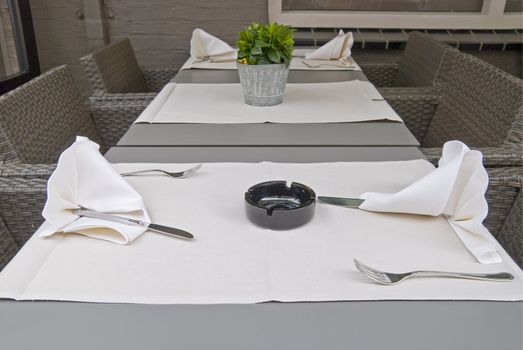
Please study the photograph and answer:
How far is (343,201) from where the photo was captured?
0.88 metres

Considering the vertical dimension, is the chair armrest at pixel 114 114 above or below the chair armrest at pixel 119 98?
below

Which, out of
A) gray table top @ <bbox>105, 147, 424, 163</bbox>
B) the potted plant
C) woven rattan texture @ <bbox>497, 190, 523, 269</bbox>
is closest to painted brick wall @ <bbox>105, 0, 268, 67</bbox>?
the potted plant

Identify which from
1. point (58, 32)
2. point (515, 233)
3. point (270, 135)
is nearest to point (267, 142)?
point (270, 135)

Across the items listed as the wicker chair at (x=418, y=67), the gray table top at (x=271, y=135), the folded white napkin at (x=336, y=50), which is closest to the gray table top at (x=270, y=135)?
the gray table top at (x=271, y=135)

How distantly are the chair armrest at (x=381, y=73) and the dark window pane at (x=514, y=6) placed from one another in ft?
3.65

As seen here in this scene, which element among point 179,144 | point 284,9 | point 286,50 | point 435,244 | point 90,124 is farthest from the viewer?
point 284,9

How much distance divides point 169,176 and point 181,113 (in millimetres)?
495

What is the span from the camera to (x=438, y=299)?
2.08 ft

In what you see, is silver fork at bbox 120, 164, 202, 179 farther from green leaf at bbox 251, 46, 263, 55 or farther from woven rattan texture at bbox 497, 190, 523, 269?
woven rattan texture at bbox 497, 190, 523, 269

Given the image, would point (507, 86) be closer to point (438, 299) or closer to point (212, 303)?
point (438, 299)

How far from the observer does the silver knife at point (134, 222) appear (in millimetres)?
768

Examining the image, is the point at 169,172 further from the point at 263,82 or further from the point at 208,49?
the point at 208,49

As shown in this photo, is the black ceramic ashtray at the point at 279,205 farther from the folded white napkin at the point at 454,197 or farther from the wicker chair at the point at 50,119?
the wicker chair at the point at 50,119

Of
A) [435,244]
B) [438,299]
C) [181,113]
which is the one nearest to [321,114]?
[181,113]
